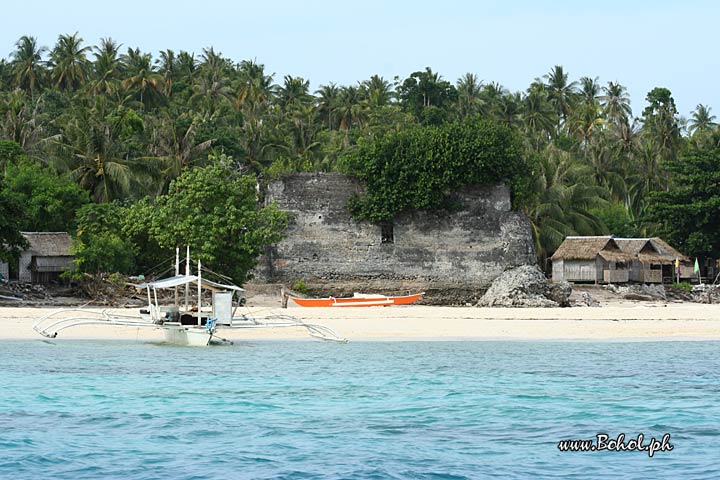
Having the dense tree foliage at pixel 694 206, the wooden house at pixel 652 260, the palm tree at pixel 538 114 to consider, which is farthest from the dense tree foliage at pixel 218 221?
the palm tree at pixel 538 114

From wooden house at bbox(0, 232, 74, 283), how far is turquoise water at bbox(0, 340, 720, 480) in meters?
14.3

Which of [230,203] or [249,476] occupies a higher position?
[230,203]

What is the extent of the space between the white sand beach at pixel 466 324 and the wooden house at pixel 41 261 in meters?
6.34

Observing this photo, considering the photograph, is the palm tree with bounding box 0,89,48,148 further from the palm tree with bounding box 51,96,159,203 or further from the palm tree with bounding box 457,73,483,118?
the palm tree with bounding box 457,73,483,118

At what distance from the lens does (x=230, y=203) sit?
3186cm

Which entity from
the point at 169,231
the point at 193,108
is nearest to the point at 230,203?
the point at 169,231

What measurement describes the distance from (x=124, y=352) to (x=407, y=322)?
845cm

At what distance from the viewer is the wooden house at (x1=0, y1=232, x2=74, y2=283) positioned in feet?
115

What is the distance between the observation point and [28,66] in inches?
2781

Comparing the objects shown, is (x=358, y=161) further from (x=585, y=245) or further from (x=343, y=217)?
(x=585, y=245)

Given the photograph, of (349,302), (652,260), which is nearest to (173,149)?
(349,302)

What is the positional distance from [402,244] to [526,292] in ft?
17.5

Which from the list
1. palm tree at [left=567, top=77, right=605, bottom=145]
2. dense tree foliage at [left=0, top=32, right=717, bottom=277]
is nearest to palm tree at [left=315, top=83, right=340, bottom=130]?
dense tree foliage at [left=0, top=32, right=717, bottom=277]

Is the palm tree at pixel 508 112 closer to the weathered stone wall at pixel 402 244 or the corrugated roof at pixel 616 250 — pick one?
the corrugated roof at pixel 616 250
